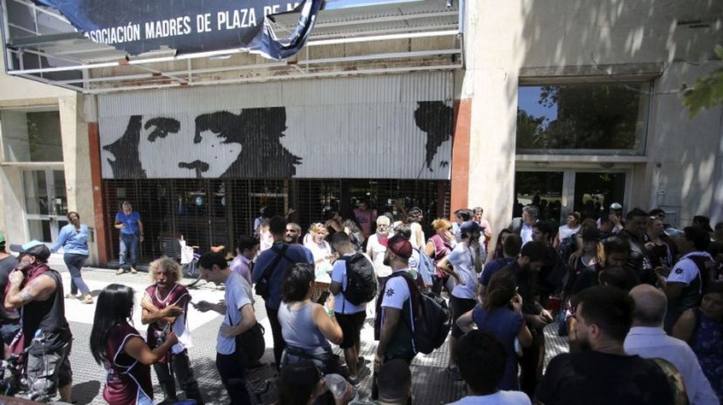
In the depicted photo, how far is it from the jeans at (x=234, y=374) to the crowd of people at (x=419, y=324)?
1 cm

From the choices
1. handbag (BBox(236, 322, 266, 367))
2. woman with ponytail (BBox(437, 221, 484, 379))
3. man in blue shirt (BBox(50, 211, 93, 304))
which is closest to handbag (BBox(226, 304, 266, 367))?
handbag (BBox(236, 322, 266, 367))

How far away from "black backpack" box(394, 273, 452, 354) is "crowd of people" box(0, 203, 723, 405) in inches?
0.6

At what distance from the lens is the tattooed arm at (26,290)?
132 inches

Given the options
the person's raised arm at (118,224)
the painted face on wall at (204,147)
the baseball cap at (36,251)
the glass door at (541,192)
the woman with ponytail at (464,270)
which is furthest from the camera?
the person's raised arm at (118,224)

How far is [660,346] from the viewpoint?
2.00m

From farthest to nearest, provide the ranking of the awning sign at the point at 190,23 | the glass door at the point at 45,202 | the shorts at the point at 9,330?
1. the glass door at the point at 45,202
2. the awning sign at the point at 190,23
3. the shorts at the point at 9,330

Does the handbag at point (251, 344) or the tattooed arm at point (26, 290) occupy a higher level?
the tattooed arm at point (26, 290)

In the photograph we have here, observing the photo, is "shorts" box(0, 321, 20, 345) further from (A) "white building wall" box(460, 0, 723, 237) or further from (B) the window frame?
(B) the window frame

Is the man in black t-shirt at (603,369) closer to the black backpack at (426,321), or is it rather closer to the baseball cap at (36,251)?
the black backpack at (426,321)

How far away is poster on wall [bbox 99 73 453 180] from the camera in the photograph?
7.38m

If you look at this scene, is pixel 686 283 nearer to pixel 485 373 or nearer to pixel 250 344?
pixel 485 373

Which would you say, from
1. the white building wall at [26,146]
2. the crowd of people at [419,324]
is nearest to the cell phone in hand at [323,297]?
the crowd of people at [419,324]

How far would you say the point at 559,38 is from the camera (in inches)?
260

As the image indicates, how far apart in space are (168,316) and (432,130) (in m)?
5.61
